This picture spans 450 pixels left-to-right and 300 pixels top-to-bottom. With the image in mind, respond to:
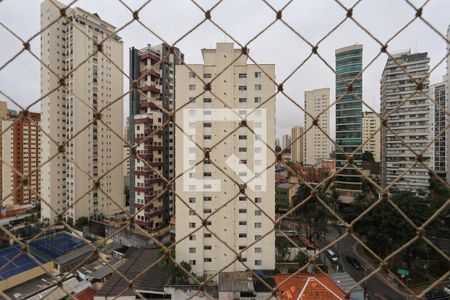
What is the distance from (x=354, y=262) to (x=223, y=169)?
4.29 metres

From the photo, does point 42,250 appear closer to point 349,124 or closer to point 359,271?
point 359,271

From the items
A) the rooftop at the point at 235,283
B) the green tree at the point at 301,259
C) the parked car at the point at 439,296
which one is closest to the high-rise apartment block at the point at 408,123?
the parked car at the point at 439,296

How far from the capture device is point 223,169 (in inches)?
194

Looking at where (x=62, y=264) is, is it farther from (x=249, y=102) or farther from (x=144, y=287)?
(x=249, y=102)

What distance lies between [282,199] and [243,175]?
4.72m

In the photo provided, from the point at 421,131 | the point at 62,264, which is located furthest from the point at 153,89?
the point at 421,131

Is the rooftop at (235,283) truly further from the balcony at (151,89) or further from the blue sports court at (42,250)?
the balcony at (151,89)

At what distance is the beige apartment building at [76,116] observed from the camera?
27.3 ft

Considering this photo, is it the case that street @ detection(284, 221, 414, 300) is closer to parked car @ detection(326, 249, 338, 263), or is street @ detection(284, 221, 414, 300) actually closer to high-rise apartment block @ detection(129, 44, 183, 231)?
parked car @ detection(326, 249, 338, 263)

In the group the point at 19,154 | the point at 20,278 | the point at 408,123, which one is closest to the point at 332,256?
the point at 408,123

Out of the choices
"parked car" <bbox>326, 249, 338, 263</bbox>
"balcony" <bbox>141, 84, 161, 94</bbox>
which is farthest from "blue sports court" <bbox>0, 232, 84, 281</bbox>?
"parked car" <bbox>326, 249, 338, 263</bbox>

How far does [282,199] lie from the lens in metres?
9.21

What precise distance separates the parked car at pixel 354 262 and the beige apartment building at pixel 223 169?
8.03ft

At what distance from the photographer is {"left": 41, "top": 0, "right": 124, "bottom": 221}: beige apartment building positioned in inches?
328
